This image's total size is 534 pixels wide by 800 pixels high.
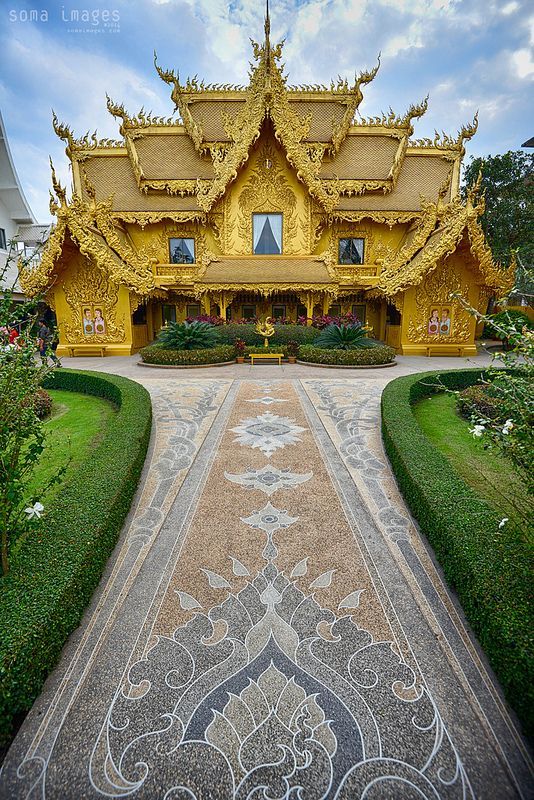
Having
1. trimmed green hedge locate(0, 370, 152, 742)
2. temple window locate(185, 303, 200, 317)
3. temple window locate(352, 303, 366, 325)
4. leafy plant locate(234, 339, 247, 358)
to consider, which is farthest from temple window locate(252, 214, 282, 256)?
trimmed green hedge locate(0, 370, 152, 742)

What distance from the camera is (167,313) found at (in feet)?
64.0

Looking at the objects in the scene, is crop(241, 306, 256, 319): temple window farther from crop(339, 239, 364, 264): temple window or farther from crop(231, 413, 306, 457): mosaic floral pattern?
crop(231, 413, 306, 457): mosaic floral pattern

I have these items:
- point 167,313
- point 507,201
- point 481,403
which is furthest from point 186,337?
point 507,201

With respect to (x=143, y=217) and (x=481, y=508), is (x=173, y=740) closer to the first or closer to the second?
(x=481, y=508)

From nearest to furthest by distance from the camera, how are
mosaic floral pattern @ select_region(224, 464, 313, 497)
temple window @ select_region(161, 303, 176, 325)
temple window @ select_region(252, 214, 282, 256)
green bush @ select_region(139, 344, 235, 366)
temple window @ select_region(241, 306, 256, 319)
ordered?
1. mosaic floral pattern @ select_region(224, 464, 313, 497)
2. green bush @ select_region(139, 344, 235, 366)
3. temple window @ select_region(252, 214, 282, 256)
4. temple window @ select_region(241, 306, 256, 319)
5. temple window @ select_region(161, 303, 176, 325)

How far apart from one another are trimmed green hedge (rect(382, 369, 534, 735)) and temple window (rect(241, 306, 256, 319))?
49.3 feet

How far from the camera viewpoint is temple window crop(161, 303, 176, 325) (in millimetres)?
19406

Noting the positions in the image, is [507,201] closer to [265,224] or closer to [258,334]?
[265,224]

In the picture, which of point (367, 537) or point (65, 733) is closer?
point (65, 733)

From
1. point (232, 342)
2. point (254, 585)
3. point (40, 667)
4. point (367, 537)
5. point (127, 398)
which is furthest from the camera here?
point (232, 342)

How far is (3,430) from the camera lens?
274cm

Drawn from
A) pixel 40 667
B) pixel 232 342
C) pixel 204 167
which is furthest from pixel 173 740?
pixel 204 167

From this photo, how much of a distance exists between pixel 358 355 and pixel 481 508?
10036 millimetres

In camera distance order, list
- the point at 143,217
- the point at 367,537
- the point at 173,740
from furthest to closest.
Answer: the point at 143,217 < the point at 367,537 < the point at 173,740
